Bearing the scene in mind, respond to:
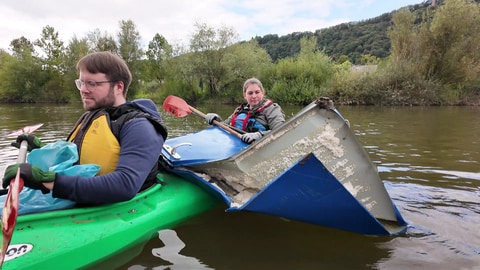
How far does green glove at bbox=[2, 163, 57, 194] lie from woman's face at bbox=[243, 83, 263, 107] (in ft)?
9.99

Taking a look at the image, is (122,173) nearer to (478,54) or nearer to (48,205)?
(48,205)

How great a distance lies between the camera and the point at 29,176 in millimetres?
1702

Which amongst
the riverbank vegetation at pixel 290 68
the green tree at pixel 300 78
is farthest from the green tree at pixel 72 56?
the green tree at pixel 300 78

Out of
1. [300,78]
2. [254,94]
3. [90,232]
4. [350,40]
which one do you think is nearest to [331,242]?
[90,232]

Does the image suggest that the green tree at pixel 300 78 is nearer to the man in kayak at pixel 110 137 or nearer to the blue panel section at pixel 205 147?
the blue panel section at pixel 205 147

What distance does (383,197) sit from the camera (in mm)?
2492

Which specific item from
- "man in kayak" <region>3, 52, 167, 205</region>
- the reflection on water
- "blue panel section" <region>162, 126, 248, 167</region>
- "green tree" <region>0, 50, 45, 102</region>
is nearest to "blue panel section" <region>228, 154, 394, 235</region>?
the reflection on water

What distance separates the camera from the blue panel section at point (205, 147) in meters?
3.01

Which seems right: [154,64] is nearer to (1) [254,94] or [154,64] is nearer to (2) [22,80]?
(2) [22,80]

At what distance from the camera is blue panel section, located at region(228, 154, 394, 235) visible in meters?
1.98

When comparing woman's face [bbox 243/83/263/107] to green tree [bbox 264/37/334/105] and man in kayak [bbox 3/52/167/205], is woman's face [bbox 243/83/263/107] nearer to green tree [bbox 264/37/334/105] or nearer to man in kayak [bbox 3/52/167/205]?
man in kayak [bbox 3/52/167/205]

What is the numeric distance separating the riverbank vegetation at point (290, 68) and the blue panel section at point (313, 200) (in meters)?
18.5

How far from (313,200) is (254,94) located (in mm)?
2539

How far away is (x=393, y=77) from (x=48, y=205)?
20.3 metres
